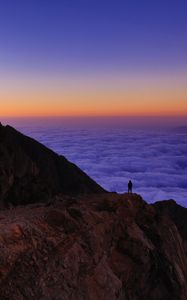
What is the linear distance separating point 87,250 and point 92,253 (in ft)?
1.01

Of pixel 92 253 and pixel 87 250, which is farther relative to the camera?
pixel 92 253

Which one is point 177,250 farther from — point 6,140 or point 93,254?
point 6,140

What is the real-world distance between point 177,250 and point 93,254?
979cm

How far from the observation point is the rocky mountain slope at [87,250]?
13.9 meters

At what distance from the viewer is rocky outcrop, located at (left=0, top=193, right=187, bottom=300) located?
13.9 meters

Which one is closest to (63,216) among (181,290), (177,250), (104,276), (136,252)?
(104,276)

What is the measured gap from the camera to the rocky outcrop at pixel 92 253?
13878mm

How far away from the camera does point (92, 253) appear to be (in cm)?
1717

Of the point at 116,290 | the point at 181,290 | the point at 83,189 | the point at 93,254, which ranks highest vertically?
the point at 93,254

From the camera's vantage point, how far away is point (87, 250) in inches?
671

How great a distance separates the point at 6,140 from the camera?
34500 mm

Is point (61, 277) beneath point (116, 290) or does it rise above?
above

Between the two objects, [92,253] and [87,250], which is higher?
[87,250]

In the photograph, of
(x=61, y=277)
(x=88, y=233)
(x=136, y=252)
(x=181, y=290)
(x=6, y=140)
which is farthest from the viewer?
(x=6, y=140)
